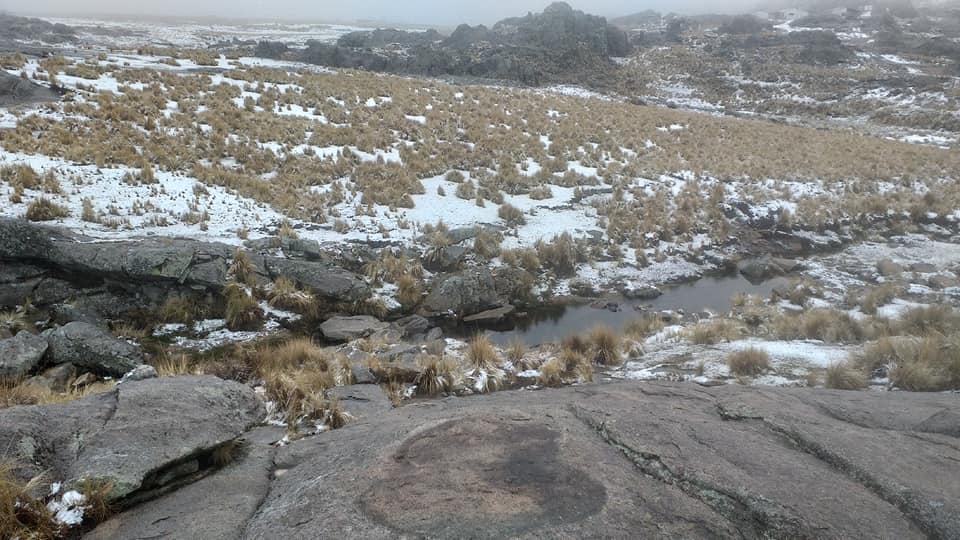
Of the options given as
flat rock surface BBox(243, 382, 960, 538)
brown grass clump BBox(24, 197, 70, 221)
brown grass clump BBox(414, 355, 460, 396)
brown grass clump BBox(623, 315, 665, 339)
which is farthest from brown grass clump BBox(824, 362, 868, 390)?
brown grass clump BBox(24, 197, 70, 221)

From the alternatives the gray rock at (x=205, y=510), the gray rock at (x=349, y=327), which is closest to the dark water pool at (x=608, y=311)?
the gray rock at (x=349, y=327)

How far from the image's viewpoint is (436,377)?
27.7 ft

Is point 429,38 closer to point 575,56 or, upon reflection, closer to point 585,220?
point 575,56

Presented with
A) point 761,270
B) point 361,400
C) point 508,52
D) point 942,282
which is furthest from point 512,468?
point 508,52

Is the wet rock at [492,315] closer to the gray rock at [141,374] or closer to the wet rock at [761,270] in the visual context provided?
the gray rock at [141,374]

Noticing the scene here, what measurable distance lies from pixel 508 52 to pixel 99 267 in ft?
198

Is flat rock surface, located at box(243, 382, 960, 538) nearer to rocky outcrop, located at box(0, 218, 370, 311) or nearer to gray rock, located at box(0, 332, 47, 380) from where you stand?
gray rock, located at box(0, 332, 47, 380)

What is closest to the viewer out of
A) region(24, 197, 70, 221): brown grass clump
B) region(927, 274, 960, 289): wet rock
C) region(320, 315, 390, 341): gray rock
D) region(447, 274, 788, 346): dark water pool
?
region(320, 315, 390, 341): gray rock

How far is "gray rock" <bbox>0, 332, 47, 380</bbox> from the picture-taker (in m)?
7.43

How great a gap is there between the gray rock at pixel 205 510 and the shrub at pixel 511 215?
519 inches

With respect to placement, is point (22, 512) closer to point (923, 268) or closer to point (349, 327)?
point (349, 327)

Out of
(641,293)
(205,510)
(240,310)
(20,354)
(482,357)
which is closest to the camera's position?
(205,510)

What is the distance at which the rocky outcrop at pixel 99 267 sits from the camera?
1029 centimetres

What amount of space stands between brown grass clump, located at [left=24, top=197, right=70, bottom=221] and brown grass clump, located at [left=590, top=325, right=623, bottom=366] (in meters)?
12.3
